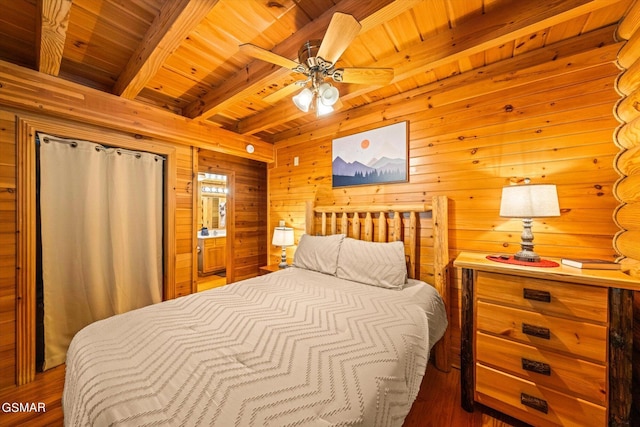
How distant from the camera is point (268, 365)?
0.90m

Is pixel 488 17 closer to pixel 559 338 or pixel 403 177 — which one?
pixel 403 177

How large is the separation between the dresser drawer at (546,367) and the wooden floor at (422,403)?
361 mm

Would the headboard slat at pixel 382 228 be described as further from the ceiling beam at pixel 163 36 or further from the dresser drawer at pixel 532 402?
the ceiling beam at pixel 163 36

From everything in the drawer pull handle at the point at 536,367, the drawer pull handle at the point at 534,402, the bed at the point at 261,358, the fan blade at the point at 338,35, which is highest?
the fan blade at the point at 338,35

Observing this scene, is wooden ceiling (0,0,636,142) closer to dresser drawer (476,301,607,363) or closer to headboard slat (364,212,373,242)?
headboard slat (364,212,373,242)

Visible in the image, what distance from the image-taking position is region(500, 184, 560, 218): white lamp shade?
1380 mm

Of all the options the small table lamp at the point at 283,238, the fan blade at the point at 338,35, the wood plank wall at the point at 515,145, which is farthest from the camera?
the small table lamp at the point at 283,238

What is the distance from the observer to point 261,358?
3.10ft

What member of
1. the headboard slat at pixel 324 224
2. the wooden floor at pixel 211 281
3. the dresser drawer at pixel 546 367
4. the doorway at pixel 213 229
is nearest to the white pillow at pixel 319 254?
the headboard slat at pixel 324 224

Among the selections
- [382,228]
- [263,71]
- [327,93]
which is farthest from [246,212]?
[327,93]

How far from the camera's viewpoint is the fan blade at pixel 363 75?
4.58 ft

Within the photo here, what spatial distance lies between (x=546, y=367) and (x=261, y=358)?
148cm

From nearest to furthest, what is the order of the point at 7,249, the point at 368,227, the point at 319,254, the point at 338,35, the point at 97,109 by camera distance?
1. the point at 338,35
2. the point at 7,249
3. the point at 97,109
4. the point at 319,254
5. the point at 368,227

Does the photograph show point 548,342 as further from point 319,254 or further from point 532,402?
point 319,254
